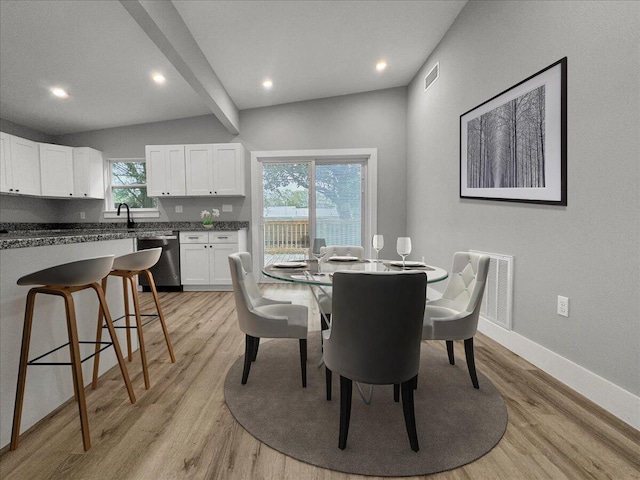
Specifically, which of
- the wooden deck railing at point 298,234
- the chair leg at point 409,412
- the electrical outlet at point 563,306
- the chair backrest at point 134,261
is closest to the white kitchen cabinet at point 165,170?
the wooden deck railing at point 298,234

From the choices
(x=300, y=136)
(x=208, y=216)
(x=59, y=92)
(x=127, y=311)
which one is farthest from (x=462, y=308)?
(x=59, y=92)

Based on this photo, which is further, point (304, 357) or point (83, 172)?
point (83, 172)

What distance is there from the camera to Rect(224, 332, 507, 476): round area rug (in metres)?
1.48

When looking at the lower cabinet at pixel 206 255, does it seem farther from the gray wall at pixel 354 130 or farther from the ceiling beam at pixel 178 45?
the ceiling beam at pixel 178 45

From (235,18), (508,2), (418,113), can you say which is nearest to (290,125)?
(418,113)

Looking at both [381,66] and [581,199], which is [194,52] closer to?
[381,66]

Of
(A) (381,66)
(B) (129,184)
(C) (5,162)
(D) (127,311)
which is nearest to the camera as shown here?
(D) (127,311)

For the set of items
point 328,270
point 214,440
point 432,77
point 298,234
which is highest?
point 432,77

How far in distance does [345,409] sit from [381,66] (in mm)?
4239

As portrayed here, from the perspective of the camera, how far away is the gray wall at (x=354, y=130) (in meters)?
5.29

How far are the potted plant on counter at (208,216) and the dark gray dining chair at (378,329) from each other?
4.08 metres

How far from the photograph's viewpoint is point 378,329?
1421mm

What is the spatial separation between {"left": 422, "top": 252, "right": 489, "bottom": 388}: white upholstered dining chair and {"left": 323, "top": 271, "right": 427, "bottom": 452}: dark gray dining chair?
521 millimetres

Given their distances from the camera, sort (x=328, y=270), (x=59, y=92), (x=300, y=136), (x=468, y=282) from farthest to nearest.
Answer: (x=300, y=136), (x=59, y=92), (x=468, y=282), (x=328, y=270)
